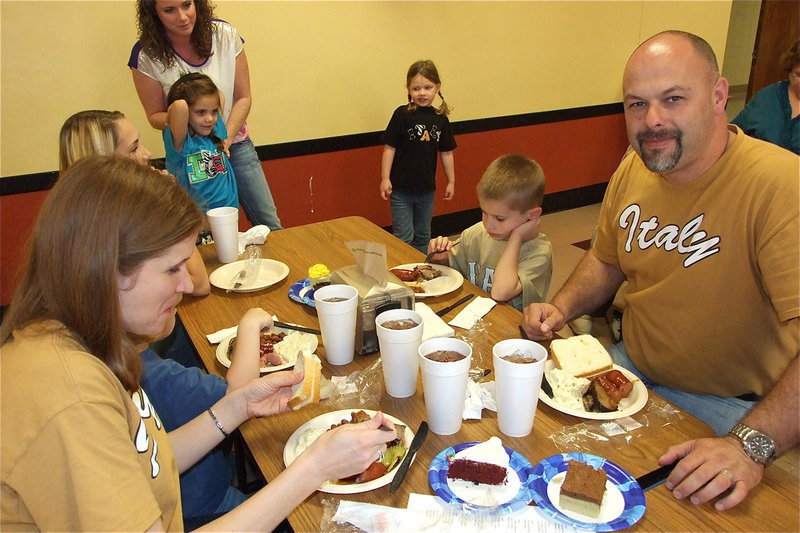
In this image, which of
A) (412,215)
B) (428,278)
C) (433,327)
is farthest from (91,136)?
(412,215)

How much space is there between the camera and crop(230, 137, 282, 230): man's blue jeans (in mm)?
3131

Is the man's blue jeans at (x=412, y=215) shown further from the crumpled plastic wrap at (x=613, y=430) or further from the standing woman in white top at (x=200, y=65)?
the crumpled plastic wrap at (x=613, y=430)

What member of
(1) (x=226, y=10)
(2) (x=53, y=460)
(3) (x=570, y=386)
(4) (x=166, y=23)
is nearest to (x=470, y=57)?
(1) (x=226, y=10)

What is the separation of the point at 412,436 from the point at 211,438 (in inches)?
17.3

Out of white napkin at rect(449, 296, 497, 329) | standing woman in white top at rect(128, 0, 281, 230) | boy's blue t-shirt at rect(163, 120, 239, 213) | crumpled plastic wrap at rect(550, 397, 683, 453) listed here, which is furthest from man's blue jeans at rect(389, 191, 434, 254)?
crumpled plastic wrap at rect(550, 397, 683, 453)

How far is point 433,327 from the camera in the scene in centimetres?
151

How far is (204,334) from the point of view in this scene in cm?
164

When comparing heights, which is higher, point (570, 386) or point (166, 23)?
point (166, 23)

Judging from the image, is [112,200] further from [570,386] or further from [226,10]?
[226,10]

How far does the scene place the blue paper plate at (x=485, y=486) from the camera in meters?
0.98

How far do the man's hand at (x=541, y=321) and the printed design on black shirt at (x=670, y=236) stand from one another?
0.35 m

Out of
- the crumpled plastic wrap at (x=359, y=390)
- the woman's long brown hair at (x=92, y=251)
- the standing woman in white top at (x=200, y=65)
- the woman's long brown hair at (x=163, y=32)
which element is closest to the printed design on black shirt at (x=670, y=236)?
the crumpled plastic wrap at (x=359, y=390)

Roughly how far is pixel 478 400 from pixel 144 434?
643 millimetres

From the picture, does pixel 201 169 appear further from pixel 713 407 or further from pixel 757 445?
pixel 757 445
